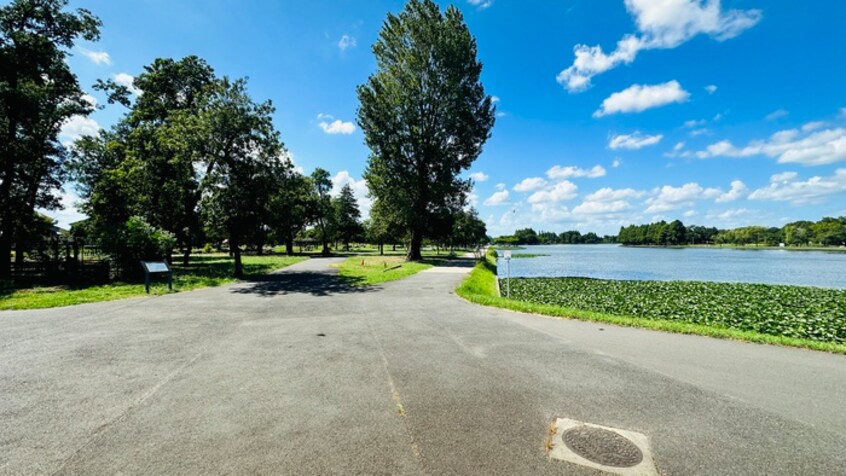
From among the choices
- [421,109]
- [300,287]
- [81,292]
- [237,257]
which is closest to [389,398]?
[300,287]

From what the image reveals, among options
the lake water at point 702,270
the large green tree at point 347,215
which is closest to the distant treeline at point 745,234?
the lake water at point 702,270

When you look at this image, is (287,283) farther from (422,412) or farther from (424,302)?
(422,412)

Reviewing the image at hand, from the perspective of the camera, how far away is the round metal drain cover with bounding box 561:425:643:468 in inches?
133

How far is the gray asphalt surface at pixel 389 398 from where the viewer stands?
339 centimetres

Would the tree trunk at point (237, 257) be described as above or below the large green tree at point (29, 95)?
below

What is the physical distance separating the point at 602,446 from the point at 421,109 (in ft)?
107

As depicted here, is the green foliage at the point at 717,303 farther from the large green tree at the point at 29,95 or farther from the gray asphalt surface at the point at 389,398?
the large green tree at the point at 29,95

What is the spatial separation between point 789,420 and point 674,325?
5.14 m

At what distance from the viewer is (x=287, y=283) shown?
691 inches

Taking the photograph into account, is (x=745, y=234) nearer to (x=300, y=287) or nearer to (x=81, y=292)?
(x=300, y=287)

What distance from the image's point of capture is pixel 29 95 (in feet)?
60.3

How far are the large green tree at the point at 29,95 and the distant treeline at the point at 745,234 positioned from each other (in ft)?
576

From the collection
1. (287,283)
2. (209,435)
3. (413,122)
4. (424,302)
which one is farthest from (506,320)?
(413,122)

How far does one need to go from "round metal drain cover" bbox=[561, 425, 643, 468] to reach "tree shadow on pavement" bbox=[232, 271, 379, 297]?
38.6 ft
